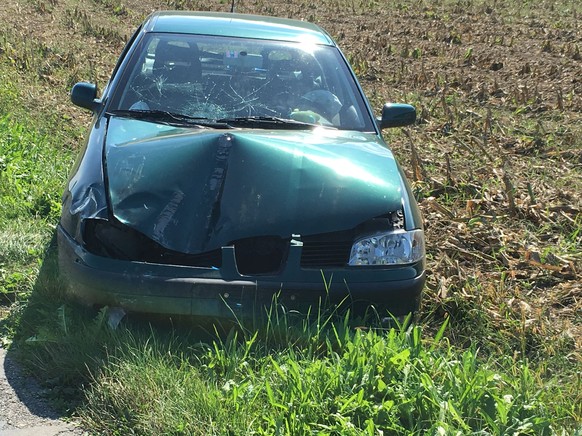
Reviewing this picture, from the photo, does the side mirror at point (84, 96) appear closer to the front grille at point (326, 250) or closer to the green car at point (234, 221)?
the green car at point (234, 221)

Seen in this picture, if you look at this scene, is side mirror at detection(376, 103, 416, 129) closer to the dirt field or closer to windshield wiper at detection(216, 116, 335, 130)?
windshield wiper at detection(216, 116, 335, 130)

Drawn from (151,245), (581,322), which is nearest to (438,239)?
(581,322)

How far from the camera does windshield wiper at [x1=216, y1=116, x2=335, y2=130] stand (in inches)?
169

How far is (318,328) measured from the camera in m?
3.19

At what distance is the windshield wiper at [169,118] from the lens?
424 cm

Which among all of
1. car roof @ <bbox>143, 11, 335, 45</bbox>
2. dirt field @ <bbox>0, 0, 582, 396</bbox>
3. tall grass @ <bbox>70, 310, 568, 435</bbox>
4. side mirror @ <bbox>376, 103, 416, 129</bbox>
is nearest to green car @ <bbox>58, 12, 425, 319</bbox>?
tall grass @ <bbox>70, 310, 568, 435</bbox>

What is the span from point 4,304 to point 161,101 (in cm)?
152

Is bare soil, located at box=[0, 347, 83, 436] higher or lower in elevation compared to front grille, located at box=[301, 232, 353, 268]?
lower

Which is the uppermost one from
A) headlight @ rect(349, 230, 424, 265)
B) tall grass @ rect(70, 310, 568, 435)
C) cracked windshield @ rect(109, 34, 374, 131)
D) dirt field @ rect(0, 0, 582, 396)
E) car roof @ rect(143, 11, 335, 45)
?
car roof @ rect(143, 11, 335, 45)

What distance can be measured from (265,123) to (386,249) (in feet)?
4.27

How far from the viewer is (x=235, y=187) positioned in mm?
3480

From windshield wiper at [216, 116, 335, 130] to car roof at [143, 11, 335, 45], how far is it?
3.02 feet

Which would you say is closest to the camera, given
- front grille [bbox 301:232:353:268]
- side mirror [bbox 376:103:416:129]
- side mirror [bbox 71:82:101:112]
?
front grille [bbox 301:232:353:268]

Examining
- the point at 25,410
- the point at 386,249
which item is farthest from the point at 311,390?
the point at 25,410
